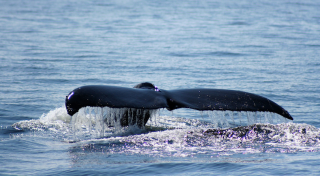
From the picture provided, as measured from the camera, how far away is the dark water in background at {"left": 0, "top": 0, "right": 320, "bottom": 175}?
483 centimetres

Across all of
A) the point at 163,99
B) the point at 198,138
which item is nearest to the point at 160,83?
the point at 198,138

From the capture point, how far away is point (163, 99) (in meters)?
5.23

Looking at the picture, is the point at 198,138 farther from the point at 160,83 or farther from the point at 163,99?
the point at 160,83

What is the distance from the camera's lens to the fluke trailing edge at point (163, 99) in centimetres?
479

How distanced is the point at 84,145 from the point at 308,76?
7619mm

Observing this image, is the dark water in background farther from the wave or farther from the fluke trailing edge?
the fluke trailing edge

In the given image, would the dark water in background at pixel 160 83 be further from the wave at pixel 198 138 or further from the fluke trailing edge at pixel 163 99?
the fluke trailing edge at pixel 163 99

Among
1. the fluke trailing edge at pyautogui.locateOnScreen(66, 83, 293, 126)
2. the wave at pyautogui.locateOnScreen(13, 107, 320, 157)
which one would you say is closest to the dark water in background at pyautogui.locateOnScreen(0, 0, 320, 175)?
the wave at pyautogui.locateOnScreen(13, 107, 320, 157)

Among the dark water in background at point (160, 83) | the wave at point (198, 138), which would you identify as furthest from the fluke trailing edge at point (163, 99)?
the dark water in background at point (160, 83)

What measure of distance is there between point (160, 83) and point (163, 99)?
5751mm

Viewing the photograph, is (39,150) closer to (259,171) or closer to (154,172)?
(154,172)

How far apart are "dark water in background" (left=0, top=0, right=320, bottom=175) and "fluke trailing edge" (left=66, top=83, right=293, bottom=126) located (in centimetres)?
32

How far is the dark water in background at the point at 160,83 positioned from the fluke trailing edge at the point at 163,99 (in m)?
0.32

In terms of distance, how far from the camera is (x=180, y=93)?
18.2 ft
